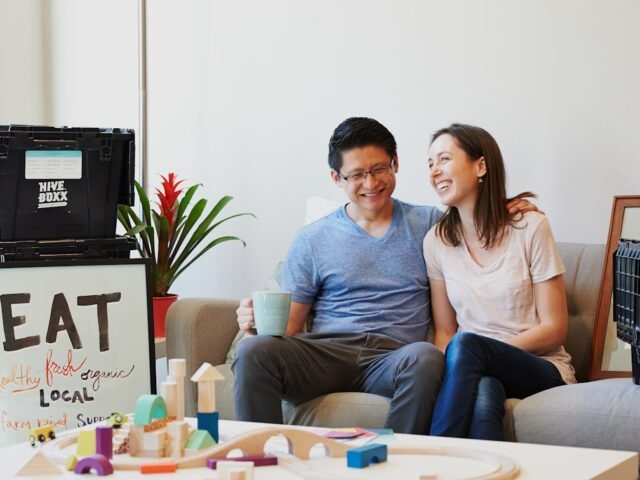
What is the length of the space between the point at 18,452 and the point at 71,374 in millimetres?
879

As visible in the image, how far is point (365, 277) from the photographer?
108 inches

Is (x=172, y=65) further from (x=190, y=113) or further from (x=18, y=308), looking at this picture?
(x=18, y=308)

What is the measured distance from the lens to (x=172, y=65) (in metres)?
3.83

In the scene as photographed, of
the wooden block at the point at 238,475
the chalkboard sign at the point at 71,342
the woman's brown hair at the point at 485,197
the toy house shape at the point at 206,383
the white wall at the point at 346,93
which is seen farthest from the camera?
the white wall at the point at 346,93

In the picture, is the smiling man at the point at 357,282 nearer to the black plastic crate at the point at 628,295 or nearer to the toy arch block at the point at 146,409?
the black plastic crate at the point at 628,295

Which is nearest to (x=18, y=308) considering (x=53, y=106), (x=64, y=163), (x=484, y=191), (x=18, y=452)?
(x=64, y=163)

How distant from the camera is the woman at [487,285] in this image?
2330 mm

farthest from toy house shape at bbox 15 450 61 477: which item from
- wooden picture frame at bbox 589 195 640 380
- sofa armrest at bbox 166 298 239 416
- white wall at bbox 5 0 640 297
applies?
white wall at bbox 5 0 640 297

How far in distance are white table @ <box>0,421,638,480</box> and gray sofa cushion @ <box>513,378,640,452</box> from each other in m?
0.61

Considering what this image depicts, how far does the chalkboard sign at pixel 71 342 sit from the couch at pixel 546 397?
0.53 feet

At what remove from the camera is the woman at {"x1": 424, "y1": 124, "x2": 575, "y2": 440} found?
233 centimetres

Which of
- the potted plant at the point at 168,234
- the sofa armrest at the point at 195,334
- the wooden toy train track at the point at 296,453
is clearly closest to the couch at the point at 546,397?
the sofa armrest at the point at 195,334

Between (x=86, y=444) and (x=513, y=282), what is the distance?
1.35 meters

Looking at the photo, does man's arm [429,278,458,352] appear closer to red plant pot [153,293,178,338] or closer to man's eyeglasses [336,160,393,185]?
man's eyeglasses [336,160,393,185]
